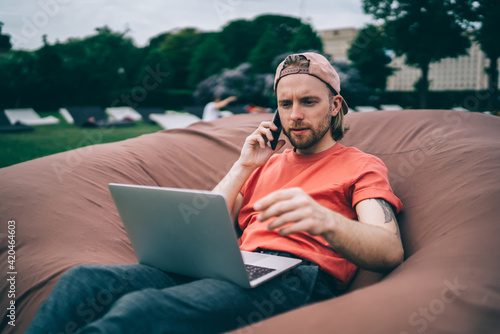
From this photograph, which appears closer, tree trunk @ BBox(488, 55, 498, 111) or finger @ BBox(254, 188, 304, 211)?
finger @ BBox(254, 188, 304, 211)

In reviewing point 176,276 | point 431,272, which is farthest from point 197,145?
point 431,272

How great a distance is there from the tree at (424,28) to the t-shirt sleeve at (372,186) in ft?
32.5

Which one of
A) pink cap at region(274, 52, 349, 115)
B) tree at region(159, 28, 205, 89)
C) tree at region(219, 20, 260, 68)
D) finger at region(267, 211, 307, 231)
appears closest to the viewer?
finger at region(267, 211, 307, 231)

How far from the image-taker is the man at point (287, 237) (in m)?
1.02

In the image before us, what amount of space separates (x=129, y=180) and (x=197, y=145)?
666 mm

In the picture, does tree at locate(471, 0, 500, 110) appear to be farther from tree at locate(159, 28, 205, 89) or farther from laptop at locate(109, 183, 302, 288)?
tree at locate(159, 28, 205, 89)

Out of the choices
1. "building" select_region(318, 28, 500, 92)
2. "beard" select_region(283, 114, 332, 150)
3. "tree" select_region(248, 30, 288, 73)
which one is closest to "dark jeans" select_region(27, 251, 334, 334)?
"beard" select_region(283, 114, 332, 150)

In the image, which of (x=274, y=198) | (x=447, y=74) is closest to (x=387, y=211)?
(x=274, y=198)

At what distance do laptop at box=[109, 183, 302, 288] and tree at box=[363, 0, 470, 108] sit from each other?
10529 mm

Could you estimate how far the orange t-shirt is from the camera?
1441 millimetres

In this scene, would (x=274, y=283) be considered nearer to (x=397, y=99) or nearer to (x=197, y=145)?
(x=197, y=145)

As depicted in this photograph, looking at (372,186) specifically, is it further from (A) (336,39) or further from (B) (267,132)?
(A) (336,39)

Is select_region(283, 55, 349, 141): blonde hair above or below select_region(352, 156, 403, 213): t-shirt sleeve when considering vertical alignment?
above

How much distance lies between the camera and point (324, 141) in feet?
5.80
